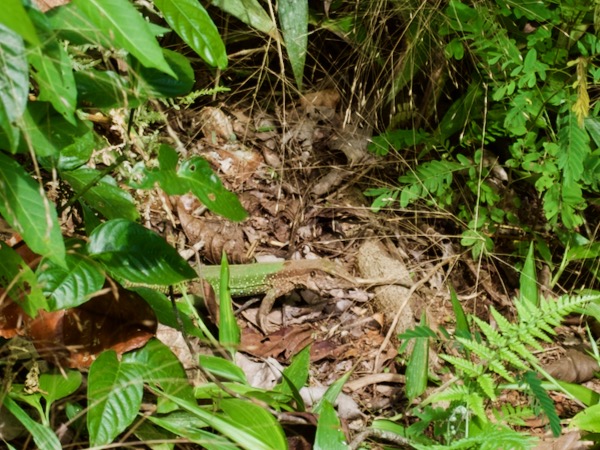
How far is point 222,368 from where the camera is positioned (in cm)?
158

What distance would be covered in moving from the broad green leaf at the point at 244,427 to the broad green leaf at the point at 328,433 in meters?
0.09

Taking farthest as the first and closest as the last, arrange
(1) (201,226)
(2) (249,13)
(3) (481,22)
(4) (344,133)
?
(4) (344,133), (2) (249,13), (1) (201,226), (3) (481,22)

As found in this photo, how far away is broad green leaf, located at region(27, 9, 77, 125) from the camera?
96 centimetres

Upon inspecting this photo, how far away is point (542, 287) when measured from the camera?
7.36 ft

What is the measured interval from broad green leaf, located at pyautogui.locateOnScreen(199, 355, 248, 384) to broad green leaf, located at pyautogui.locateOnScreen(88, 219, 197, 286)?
1.39ft

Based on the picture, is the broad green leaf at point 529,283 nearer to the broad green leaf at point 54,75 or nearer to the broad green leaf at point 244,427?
the broad green leaf at point 244,427

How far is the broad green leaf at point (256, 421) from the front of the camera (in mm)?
1362

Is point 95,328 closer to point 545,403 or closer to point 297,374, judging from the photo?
point 297,374

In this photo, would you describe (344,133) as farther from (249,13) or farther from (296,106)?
(249,13)

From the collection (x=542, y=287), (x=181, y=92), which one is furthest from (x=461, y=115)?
(x=181, y=92)

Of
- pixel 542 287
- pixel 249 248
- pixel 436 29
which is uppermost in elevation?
pixel 436 29

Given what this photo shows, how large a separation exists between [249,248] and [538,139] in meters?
1.01

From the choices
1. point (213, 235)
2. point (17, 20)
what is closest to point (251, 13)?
point (213, 235)

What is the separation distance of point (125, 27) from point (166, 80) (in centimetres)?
20
